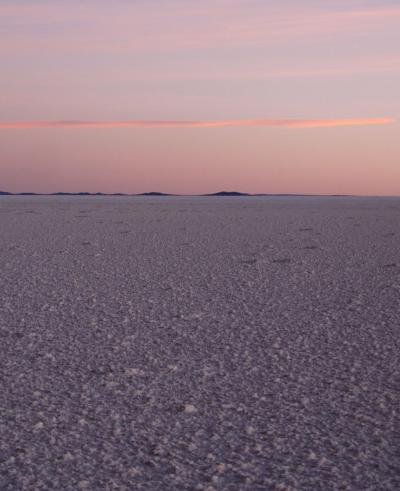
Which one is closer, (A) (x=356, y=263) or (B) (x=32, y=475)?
(B) (x=32, y=475)

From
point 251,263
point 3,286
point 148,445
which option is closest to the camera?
point 148,445

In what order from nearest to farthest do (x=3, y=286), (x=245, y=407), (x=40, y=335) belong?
(x=245, y=407)
(x=40, y=335)
(x=3, y=286)

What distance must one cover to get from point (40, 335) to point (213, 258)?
6495 millimetres

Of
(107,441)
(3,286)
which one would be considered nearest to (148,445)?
(107,441)

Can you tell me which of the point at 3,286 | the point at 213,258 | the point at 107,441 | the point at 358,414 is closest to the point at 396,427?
the point at 358,414

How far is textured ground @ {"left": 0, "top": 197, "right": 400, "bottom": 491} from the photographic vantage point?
322 cm

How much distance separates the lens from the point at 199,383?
4.46 m

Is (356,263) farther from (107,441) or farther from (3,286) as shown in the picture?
(107,441)

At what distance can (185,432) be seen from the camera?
363 centimetres

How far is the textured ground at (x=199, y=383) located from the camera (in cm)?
322

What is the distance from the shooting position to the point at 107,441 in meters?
3.50

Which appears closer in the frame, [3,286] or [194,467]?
[194,467]

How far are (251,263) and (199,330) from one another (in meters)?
5.38

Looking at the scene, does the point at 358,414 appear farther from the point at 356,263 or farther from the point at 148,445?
the point at 356,263
